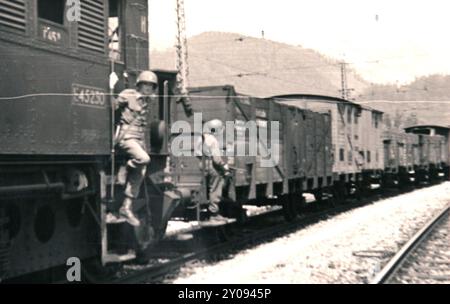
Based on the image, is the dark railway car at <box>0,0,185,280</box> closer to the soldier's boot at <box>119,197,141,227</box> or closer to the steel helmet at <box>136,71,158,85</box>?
the soldier's boot at <box>119,197,141,227</box>

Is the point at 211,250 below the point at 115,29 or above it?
below

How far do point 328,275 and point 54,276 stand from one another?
381 cm

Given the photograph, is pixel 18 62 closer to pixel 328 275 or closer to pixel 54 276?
pixel 54 276

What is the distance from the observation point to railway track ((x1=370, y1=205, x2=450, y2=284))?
8070 millimetres

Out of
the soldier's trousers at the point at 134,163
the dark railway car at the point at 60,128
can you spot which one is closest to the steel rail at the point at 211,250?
the dark railway car at the point at 60,128

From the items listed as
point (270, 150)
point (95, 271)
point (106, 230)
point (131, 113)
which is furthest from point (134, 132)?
point (270, 150)

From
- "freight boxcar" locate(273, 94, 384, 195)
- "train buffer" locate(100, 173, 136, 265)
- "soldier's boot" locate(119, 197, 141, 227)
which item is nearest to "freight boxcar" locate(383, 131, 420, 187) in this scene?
"freight boxcar" locate(273, 94, 384, 195)

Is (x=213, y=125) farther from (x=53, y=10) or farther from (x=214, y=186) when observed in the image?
(x=53, y=10)

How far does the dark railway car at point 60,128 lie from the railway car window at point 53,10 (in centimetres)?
1

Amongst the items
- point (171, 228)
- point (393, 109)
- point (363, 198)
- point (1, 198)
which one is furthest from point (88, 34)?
point (393, 109)

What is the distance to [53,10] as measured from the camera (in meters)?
6.67

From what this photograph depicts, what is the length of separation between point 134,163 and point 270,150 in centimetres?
589

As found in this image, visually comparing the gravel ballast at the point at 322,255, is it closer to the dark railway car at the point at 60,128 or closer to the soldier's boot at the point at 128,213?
the soldier's boot at the point at 128,213

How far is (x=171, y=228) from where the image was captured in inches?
526
